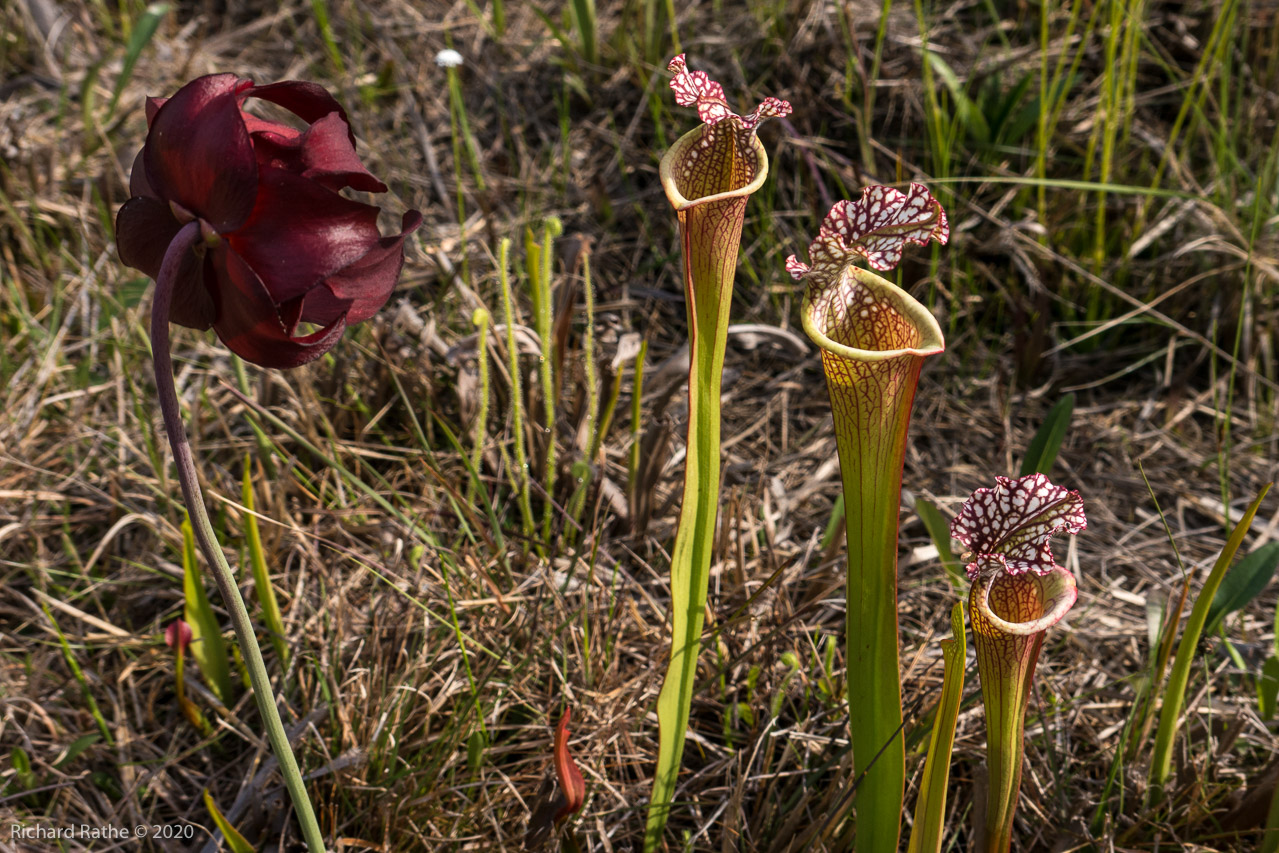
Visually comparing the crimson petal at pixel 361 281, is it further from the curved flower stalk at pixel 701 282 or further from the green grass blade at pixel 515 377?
the green grass blade at pixel 515 377

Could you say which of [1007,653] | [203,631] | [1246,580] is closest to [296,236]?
[1007,653]

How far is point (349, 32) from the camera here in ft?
9.69

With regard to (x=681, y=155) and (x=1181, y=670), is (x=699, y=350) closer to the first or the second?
(x=681, y=155)

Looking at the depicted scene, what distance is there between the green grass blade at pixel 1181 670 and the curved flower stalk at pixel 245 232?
37.1 inches

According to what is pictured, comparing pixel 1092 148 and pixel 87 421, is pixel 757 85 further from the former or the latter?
pixel 87 421

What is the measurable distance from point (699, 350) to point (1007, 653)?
436 mm

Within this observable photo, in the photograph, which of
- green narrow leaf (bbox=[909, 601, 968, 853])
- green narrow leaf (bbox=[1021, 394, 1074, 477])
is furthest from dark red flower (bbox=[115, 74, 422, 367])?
green narrow leaf (bbox=[1021, 394, 1074, 477])

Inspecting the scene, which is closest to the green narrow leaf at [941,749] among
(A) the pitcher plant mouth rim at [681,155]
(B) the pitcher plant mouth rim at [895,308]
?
(B) the pitcher plant mouth rim at [895,308]

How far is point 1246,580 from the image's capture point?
137 centimetres

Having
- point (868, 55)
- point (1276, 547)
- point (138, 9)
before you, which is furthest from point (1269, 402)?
point (138, 9)

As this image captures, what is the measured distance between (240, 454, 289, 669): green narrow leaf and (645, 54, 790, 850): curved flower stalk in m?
0.58

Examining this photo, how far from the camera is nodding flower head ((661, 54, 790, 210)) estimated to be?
956mm

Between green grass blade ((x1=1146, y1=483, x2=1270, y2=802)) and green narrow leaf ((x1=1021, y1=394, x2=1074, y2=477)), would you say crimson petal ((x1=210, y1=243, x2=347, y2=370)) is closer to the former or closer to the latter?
green grass blade ((x1=1146, y1=483, x2=1270, y2=802))

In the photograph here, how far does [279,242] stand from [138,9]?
9.95 feet
